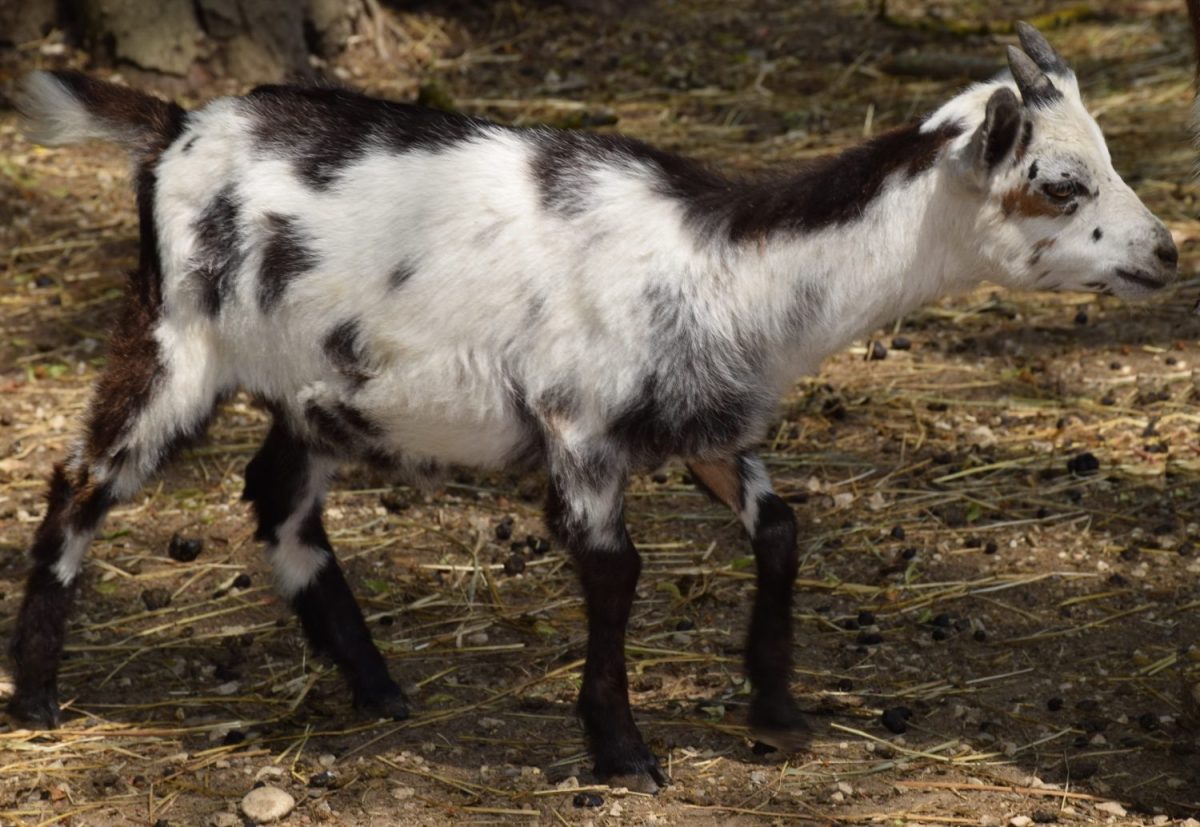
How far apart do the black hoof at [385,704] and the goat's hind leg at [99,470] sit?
0.81 m

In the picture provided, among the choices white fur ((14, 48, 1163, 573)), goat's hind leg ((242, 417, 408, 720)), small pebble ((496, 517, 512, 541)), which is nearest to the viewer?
white fur ((14, 48, 1163, 573))

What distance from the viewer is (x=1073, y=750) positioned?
4.21m

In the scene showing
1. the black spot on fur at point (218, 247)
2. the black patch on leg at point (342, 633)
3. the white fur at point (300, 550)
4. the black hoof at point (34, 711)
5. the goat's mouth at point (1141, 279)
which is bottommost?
the black hoof at point (34, 711)

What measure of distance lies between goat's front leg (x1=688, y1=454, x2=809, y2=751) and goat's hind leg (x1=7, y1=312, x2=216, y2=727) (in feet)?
4.38

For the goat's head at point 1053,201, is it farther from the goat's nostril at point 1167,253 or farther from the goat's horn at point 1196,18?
the goat's horn at point 1196,18

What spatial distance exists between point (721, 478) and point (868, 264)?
717 mm

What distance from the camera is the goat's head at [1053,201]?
384 cm

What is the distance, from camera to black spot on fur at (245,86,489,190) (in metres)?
4.20

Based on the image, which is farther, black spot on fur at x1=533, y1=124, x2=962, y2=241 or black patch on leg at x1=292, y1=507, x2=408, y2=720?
black patch on leg at x1=292, y1=507, x2=408, y2=720

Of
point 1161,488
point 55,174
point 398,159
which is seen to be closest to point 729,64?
point 55,174

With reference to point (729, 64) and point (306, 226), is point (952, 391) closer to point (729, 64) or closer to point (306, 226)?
point (306, 226)

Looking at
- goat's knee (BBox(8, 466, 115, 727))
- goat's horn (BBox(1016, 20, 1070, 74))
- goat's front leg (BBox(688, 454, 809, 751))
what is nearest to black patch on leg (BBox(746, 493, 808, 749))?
goat's front leg (BBox(688, 454, 809, 751))

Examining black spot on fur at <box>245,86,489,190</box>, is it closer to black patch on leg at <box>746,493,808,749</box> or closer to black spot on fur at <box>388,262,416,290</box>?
black spot on fur at <box>388,262,416,290</box>

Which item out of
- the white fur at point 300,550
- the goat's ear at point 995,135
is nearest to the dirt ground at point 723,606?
the white fur at point 300,550
